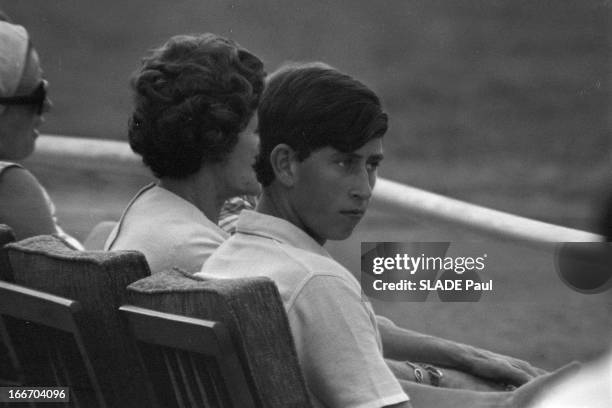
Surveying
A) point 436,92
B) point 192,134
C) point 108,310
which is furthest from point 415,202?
point 436,92

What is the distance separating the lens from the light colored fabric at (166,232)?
5.11 ft

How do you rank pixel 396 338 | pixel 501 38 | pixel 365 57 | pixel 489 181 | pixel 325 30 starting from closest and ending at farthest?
pixel 396 338, pixel 325 30, pixel 489 181, pixel 365 57, pixel 501 38

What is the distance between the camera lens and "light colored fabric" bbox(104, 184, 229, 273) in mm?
1559

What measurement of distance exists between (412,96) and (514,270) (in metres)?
12.2

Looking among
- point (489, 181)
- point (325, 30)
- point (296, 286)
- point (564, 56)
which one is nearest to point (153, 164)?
point (296, 286)

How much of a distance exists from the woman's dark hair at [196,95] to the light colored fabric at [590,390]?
98 cm

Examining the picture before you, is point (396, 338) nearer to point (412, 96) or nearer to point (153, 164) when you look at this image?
point (153, 164)

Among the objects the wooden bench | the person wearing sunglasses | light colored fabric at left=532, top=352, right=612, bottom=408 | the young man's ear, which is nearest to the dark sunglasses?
the person wearing sunglasses

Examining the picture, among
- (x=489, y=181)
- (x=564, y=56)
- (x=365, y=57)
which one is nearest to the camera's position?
(x=564, y=56)

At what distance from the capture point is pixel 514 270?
2.44 metres

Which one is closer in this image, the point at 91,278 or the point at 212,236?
the point at 91,278

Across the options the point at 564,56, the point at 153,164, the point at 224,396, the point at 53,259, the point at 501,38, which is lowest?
the point at 224,396

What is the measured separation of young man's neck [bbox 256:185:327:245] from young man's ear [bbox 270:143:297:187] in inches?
0.9

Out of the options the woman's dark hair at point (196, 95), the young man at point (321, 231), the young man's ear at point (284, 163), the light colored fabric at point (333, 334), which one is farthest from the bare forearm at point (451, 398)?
the woman's dark hair at point (196, 95)
